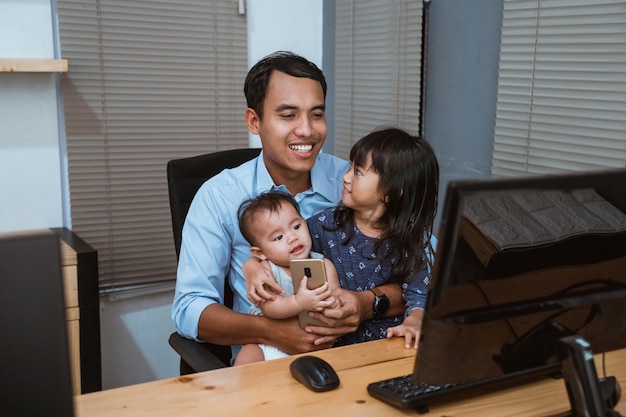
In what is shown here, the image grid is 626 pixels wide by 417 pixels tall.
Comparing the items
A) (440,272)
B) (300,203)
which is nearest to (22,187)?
(300,203)

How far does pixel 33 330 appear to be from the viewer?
72 centimetres

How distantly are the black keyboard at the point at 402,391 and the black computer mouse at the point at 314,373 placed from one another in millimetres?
73

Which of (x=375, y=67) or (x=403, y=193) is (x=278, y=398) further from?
(x=375, y=67)

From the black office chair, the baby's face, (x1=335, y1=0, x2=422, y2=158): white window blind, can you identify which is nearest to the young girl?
the baby's face

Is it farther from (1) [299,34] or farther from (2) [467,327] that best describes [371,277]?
(1) [299,34]

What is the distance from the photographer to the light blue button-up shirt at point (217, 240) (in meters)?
1.80

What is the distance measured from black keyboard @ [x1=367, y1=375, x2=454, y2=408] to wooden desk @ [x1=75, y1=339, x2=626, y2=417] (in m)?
0.01

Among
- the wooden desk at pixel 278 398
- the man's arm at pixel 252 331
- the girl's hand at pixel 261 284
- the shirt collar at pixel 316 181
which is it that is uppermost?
the shirt collar at pixel 316 181

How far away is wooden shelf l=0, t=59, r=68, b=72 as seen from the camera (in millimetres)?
2426

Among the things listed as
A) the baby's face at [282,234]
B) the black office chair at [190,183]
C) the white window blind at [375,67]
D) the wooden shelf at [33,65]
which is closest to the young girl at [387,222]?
the baby's face at [282,234]

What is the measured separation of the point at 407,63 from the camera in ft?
8.78

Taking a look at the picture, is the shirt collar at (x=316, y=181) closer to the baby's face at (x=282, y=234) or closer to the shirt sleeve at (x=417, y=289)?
the baby's face at (x=282, y=234)

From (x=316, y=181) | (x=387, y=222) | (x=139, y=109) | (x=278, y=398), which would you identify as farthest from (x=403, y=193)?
(x=139, y=109)

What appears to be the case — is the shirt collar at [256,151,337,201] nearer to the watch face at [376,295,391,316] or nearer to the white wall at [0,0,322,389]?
the watch face at [376,295,391,316]
